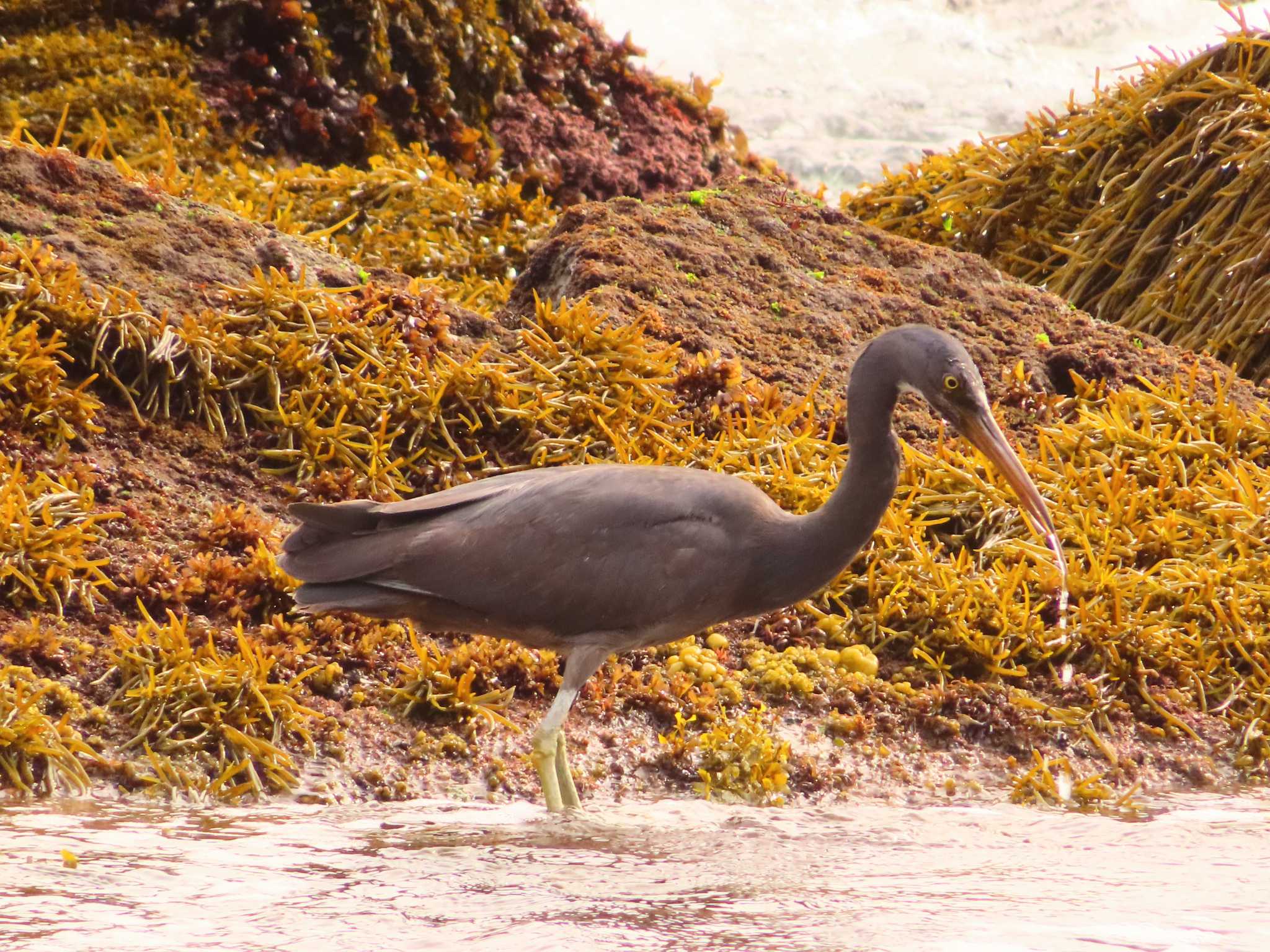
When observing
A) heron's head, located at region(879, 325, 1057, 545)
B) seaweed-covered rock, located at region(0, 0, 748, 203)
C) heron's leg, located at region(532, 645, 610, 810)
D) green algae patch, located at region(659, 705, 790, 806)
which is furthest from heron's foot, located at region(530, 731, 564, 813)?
seaweed-covered rock, located at region(0, 0, 748, 203)

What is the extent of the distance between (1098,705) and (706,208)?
12.4 feet

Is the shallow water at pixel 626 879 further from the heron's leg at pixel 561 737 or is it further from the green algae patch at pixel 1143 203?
the green algae patch at pixel 1143 203

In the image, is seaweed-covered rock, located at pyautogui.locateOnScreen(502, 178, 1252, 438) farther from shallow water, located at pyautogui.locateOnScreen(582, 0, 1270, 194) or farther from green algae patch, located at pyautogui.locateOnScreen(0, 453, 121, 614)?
shallow water, located at pyautogui.locateOnScreen(582, 0, 1270, 194)

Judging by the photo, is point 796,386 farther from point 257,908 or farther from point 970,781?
point 257,908

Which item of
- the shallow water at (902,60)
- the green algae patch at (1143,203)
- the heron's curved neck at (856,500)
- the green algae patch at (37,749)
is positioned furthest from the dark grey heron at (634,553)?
the shallow water at (902,60)

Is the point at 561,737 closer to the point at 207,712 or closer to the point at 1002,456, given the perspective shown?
the point at 207,712

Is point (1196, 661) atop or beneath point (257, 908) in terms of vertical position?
atop

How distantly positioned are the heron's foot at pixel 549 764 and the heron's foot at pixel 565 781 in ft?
0.14

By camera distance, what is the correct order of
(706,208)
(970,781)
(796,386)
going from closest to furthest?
(970,781) < (796,386) < (706,208)

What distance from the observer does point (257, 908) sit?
3.57 meters

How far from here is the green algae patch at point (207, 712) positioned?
4.60 m

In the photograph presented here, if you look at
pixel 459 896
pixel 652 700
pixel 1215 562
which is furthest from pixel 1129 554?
pixel 459 896

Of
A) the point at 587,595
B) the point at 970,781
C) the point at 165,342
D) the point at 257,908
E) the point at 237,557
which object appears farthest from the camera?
the point at 165,342

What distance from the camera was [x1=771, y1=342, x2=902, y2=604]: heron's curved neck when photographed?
15.0ft
